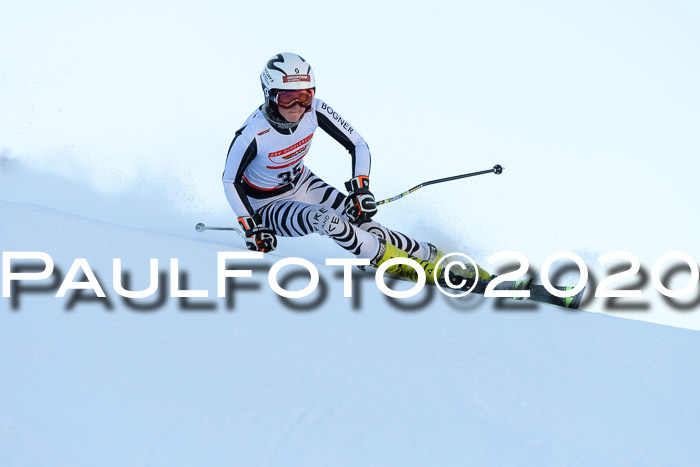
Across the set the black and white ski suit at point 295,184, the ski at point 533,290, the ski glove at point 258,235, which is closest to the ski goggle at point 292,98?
the black and white ski suit at point 295,184

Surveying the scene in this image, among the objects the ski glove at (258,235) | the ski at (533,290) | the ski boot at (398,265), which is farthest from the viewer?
the ski boot at (398,265)

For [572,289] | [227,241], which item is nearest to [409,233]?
[227,241]

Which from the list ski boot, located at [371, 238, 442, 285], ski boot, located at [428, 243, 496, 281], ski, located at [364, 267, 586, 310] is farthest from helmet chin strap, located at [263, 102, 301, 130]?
ski boot, located at [428, 243, 496, 281]

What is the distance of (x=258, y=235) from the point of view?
4230 mm

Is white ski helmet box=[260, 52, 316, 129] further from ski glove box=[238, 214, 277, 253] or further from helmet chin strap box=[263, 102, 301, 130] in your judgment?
ski glove box=[238, 214, 277, 253]

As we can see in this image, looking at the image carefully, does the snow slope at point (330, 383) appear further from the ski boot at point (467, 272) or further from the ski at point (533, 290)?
the ski boot at point (467, 272)

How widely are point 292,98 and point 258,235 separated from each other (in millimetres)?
869

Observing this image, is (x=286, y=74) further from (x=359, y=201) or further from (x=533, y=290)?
(x=533, y=290)

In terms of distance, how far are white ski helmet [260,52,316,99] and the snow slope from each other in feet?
4.38

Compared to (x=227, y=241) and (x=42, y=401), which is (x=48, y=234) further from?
(x=227, y=241)

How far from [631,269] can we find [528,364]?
1667 mm

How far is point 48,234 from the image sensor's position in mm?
3828

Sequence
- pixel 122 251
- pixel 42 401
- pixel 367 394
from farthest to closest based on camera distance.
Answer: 1. pixel 122 251
2. pixel 367 394
3. pixel 42 401

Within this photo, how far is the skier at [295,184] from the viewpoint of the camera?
13.8 ft
